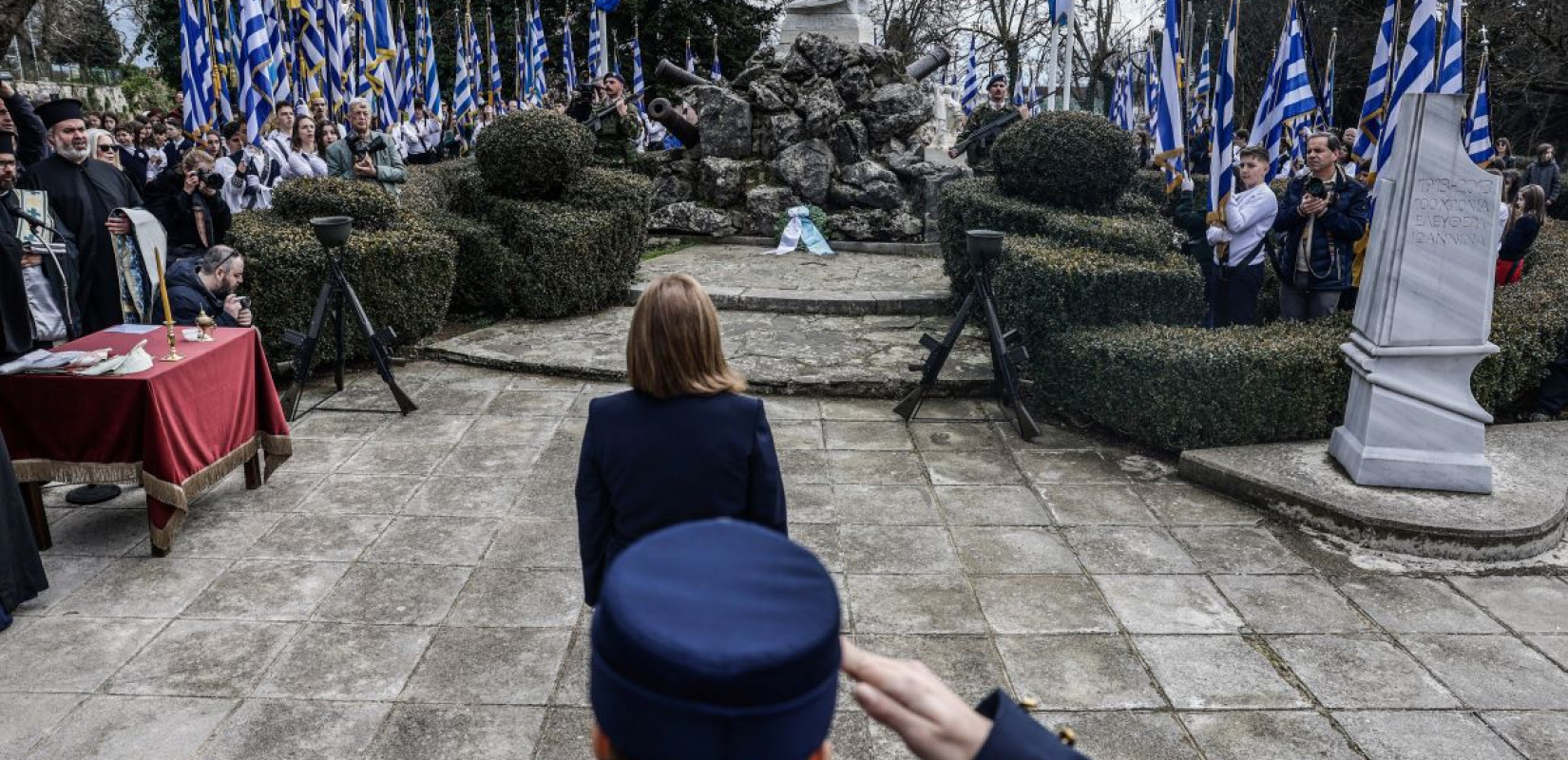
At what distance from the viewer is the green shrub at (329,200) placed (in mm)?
8367

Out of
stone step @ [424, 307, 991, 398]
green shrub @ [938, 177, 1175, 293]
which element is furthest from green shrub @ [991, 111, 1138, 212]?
stone step @ [424, 307, 991, 398]

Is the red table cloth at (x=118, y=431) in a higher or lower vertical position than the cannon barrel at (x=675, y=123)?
lower

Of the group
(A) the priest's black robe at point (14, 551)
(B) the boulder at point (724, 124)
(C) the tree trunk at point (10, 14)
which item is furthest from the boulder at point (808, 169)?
(A) the priest's black robe at point (14, 551)

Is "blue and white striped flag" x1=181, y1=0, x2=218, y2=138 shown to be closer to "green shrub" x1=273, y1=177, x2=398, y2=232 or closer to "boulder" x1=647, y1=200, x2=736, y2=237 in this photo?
"green shrub" x1=273, y1=177, x2=398, y2=232

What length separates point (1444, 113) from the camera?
17.6 ft

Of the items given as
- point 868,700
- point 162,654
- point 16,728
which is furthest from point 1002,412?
point 868,700

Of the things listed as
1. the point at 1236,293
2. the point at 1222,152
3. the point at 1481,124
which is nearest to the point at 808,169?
the point at 1222,152

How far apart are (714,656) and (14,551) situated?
15.3 feet

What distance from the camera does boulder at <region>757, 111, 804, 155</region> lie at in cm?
1475

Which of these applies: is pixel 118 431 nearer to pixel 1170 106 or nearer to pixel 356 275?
pixel 356 275

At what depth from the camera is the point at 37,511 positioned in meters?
5.05

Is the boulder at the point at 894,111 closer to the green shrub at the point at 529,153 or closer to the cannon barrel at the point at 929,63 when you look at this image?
the cannon barrel at the point at 929,63

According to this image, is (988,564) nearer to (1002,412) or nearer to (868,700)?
(1002,412)

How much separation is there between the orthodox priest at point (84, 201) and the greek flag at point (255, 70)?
205 inches
